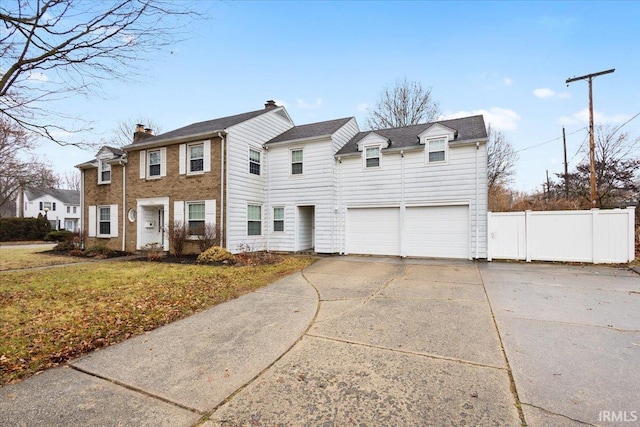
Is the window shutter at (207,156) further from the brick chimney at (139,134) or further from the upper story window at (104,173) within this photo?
the upper story window at (104,173)

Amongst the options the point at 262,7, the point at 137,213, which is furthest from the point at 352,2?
the point at 137,213

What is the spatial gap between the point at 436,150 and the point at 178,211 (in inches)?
471

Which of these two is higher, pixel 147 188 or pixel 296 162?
pixel 296 162

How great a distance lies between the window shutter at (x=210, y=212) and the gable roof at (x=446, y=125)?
6212 mm

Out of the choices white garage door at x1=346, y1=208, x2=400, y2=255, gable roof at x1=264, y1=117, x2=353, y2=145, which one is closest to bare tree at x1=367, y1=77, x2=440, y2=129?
gable roof at x1=264, y1=117, x2=353, y2=145

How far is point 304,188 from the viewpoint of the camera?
1386 centimetres

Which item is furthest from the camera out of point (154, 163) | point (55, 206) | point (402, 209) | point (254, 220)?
point (55, 206)

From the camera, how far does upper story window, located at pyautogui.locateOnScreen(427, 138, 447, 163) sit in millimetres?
11766

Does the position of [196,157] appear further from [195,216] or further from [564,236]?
[564,236]

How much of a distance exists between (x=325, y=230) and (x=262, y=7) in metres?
8.96

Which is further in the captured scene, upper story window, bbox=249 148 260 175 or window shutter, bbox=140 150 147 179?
window shutter, bbox=140 150 147 179

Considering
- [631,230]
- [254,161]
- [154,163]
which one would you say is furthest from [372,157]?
[154,163]

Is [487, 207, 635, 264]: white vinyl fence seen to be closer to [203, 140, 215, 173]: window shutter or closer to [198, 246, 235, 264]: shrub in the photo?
[198, 246, 235, 264]: shrub

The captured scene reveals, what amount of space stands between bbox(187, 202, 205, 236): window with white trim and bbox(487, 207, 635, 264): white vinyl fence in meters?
12.2
